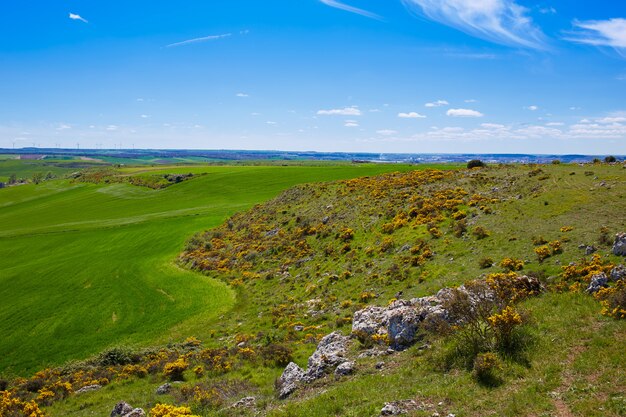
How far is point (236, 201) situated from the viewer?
109 m

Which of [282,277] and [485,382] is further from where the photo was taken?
[282,277]

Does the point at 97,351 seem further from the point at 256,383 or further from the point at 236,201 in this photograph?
the point at 236,201

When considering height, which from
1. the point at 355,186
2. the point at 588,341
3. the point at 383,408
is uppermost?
the point at 355,186

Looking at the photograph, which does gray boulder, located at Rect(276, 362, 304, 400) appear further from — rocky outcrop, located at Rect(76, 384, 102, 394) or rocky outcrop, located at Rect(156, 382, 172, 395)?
rocky outcrop, located at Rect(76, 384, 102, 394)

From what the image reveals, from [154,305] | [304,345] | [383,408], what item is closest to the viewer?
[383,408]

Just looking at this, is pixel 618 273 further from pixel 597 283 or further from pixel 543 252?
pixel 543 252

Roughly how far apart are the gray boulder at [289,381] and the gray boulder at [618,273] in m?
18.4

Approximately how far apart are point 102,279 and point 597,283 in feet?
180

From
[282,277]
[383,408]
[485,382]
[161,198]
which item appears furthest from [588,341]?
[161,198]

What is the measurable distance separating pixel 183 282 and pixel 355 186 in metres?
33.7

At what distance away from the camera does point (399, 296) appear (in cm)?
3069

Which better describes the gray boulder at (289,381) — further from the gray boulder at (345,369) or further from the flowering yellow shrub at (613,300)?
the flowering yellow shrub at (613,300)

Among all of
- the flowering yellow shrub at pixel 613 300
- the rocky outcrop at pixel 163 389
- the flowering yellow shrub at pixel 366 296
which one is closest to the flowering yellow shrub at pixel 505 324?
the flowering yellow shrub at pixel 613 300

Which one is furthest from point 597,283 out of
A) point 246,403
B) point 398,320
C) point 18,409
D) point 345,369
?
point 18,409
